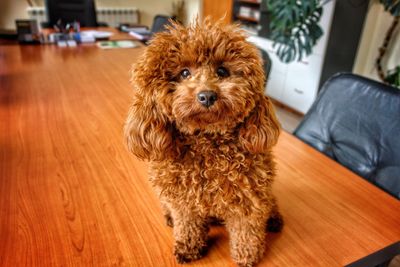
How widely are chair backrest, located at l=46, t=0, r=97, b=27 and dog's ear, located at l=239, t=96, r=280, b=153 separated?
348 cm

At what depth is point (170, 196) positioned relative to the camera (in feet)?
2.38

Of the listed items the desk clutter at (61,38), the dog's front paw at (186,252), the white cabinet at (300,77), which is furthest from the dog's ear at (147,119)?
the white cabinet at (300,77)

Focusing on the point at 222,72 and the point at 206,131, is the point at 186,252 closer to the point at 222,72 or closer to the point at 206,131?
the point at 206,131

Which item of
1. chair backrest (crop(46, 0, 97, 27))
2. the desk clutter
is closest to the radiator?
chair backrest (crop(46, 0, 97, 27))

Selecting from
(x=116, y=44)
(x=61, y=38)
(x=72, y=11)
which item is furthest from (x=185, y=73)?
(x=72, y=11)

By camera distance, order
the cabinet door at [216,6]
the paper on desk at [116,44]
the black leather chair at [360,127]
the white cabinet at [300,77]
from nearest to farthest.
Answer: the black leather chair at [360,127] < the paper on desk at [116,44] < the white cabinet at [300,77] < the cabinet door at [216,6]

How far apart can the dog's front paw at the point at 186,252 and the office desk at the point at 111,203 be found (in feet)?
0.07

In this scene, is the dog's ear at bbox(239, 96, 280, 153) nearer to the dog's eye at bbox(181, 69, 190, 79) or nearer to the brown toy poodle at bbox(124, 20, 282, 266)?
the brown toy poodle at bbox(124, 20, 282, 266)

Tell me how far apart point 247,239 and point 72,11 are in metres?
3.68

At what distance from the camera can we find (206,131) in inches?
27.2

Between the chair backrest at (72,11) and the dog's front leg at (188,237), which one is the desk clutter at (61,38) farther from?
the dog's front leg at (188,237)

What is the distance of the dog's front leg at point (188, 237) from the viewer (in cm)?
75

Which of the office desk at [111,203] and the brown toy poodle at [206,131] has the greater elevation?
the brown toy poodle at [206,131]

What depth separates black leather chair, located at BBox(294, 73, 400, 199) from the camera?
1104 millimetres
